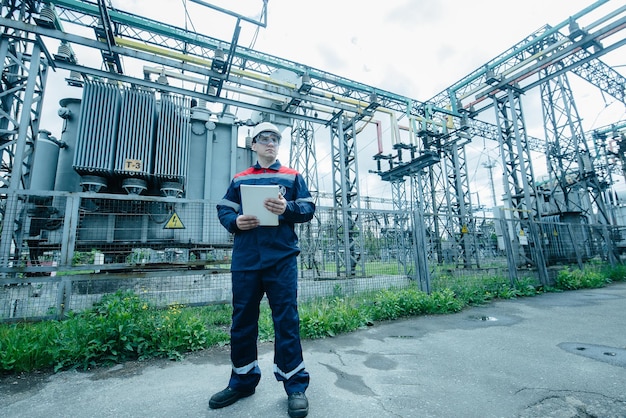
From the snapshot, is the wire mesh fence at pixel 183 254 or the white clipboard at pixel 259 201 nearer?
the white clipboard at pixel 259 201

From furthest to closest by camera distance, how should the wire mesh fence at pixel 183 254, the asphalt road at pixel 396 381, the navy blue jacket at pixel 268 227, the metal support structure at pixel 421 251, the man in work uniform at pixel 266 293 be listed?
the metal support structure at pixel 421 251
the wire mesh fence at pixel 183 254
the navy blue jacket at pixel 268 227
the man in work uniform at pixel 266 293
the asphalt road at pixel 396 381

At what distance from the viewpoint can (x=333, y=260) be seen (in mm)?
7250

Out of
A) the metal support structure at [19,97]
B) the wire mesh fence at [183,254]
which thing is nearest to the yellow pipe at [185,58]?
the metal support structure at [19,97]

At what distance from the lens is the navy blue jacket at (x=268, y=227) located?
2.13 metres

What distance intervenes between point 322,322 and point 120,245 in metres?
4.38

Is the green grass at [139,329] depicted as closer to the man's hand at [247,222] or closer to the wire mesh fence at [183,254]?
the wire mesh fence at [183,254]

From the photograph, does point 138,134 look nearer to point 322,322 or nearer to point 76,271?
point 76,271

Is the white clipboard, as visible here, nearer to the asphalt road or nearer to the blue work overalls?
the blue work overalls

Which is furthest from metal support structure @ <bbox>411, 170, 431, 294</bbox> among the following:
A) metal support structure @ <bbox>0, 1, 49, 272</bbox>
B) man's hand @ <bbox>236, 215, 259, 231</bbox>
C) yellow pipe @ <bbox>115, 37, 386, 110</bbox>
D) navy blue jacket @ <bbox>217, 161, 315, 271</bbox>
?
metal support structure @ <bbox>0, 1, 49, 272</bbox>

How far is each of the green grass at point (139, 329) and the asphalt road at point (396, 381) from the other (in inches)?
6.6

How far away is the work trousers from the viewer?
6.72ft

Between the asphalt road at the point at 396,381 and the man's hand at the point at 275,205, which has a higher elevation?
the man's hand at the point at 275,205

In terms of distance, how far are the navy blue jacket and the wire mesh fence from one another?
2855 millimetres

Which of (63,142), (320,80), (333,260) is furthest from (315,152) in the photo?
(63,142)
